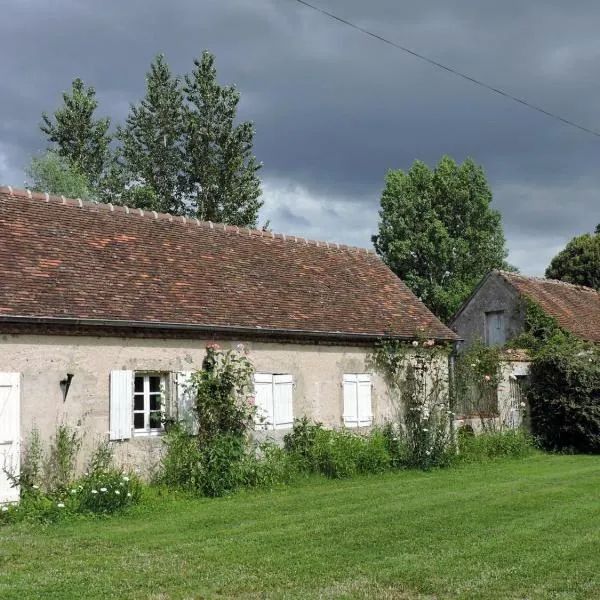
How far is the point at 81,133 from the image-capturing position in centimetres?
3691

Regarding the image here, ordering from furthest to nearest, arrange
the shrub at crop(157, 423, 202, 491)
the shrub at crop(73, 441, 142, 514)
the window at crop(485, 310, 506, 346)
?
the window at crop(485, 310, 506, 346) → the shrub at crop(157, 423, 202, 491) → the shrub at crop(73, 441, 142, 514)

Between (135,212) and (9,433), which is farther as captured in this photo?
(135,212)

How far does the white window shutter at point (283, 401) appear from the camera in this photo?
14.1m

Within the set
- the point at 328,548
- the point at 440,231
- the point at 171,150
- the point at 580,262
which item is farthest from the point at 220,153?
the point at 328,548

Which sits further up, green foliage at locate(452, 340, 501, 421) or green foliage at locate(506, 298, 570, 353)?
green foliage at locate(506, 298, 570, 353)

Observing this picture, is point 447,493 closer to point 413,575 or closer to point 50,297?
point 413,575

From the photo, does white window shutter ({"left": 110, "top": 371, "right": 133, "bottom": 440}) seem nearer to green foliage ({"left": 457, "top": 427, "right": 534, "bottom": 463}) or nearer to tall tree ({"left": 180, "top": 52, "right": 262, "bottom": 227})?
green foliage ({"left": 457, "top": 427, "right": 534, "bottom": 463})

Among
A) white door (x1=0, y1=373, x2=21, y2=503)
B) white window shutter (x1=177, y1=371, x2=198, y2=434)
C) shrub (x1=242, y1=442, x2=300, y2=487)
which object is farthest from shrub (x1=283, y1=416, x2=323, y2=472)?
white door (x1=0, y1=373, x2=21, y2=503)

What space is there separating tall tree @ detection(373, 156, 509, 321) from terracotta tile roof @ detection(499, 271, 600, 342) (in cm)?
970

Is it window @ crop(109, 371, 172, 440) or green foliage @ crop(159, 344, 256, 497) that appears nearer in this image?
window @ crop(109, 371, 172, 440)

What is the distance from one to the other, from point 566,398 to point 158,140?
2489 centimetres

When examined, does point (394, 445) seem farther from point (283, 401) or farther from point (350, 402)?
point (283, 401)

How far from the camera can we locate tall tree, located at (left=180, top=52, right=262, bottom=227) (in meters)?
34.8

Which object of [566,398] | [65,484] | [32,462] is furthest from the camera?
[566,398]
